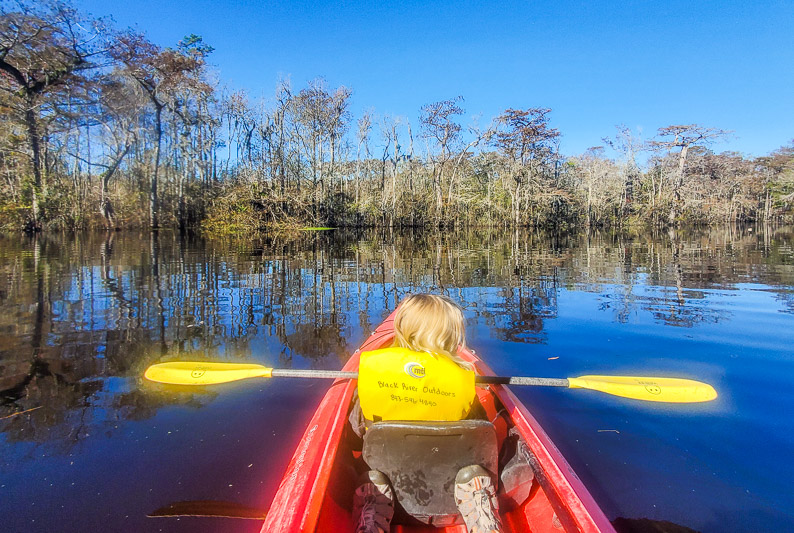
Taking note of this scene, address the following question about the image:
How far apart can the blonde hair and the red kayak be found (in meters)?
0.54

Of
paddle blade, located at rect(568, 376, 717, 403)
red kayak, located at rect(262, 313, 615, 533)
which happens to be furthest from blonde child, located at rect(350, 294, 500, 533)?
paddle blade, located at rect(568, 376, 717, 403)

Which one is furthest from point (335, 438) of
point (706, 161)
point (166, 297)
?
point (706, 161)

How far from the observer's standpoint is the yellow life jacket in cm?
180

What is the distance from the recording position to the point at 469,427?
173cm

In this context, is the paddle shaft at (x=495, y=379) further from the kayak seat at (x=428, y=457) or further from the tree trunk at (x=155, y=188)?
the tree trunk at (x=155, y=188)

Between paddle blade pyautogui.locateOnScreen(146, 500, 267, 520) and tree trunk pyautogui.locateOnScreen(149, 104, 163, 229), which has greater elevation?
tree trunk pyautogui.locateOnScreen(149, 104, 163, 229)

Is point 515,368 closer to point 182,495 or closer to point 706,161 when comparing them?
point 182,495

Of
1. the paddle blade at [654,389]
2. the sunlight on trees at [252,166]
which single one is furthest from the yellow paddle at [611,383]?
the sunlight on trees at [252,166]

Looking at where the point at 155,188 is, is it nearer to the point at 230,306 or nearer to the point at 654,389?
the point at 230,306

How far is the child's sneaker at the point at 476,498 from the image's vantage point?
5.55ft

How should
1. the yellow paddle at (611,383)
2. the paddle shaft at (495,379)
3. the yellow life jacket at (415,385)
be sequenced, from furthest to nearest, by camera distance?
1. the yellow paddle at (611,383)
2. the paddle shaft at (495,379)
3. the yellow life jacket at (415,385)

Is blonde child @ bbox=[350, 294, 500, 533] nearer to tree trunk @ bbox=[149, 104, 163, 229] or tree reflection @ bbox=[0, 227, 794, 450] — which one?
tree reflection @ bbox=[0, 227, 794, 450]

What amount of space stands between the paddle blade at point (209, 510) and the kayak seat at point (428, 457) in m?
0.79

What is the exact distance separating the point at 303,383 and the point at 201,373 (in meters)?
0.93
